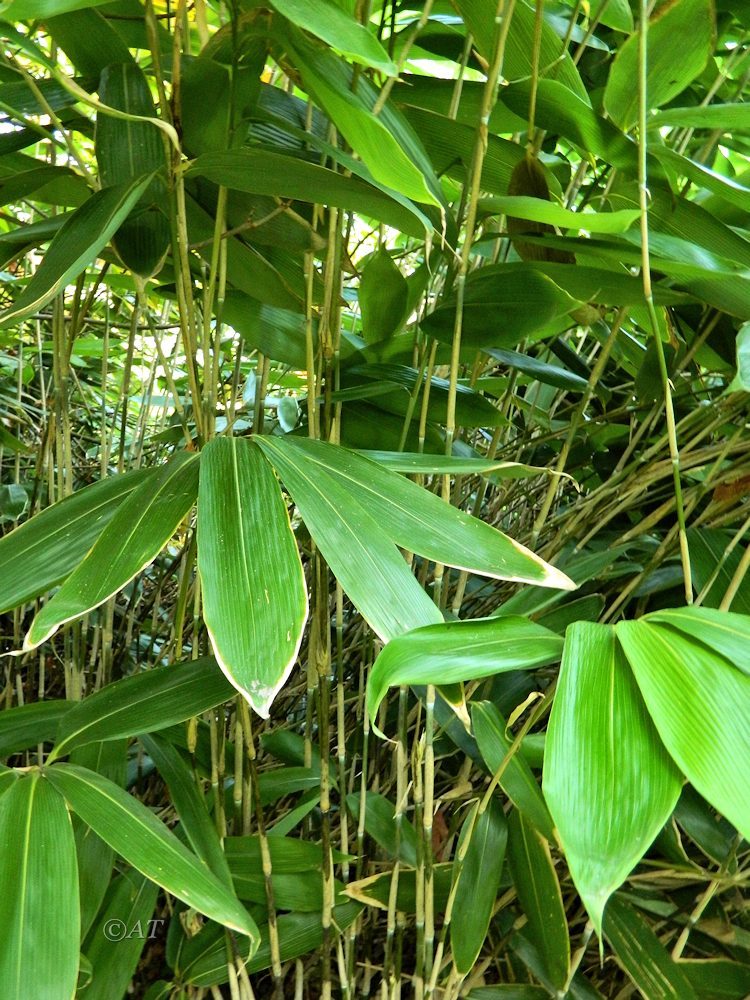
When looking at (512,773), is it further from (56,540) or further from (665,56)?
(665,56)

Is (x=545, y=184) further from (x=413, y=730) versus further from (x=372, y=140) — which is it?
(x=413, y=730)

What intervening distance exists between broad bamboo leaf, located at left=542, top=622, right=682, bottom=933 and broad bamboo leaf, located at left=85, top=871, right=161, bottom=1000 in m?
0.50

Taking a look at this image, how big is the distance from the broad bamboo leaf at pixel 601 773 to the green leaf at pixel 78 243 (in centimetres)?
36

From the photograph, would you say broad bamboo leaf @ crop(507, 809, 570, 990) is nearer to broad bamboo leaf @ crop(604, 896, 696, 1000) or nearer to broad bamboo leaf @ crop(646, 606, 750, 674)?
broad bamboo leaf @ crop(604, 896, 696, 1000)

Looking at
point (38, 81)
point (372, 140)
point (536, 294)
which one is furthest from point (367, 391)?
point (38, 81)

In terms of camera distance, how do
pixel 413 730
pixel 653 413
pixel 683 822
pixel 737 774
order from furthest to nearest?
pixel 413 730
pixel 653 413
pixel 683 822
pixel 737 774

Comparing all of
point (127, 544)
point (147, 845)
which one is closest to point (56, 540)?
point (127, 544)

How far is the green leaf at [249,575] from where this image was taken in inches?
15.6

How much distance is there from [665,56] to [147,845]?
0.65 meters

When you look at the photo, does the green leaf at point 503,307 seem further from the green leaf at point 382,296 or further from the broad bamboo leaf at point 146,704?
the broad bamboo leaf at point 146,704

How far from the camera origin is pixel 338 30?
0.42 metres

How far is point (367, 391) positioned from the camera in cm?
69

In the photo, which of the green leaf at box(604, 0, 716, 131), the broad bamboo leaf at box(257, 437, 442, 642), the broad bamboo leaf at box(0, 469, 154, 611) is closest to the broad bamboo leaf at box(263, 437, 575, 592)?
the broad bamboo leaf at box(257, 437, 442, 642)

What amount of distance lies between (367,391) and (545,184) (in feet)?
0.68
